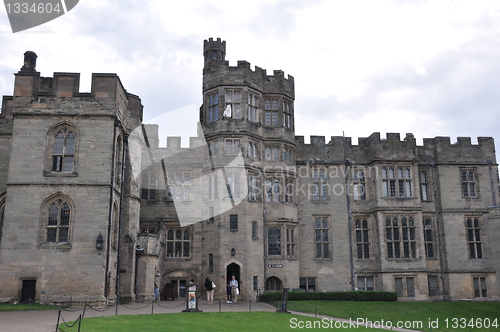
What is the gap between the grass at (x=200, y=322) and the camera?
687 inches

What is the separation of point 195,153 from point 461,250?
2019 centimetres

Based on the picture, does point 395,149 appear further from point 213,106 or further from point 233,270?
point 233,270

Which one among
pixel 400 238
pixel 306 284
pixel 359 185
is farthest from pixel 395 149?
pixel 306 284

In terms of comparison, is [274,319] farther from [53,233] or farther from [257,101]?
[257,101]

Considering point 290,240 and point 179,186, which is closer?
point 290,240

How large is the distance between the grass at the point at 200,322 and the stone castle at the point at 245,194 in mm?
6542

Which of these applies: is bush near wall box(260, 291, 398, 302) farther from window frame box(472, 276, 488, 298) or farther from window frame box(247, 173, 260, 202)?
window frame box(472, 276, 488, 298)

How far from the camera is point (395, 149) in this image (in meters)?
36.5

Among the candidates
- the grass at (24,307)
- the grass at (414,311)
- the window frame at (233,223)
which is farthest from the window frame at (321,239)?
the grass at (24,307)

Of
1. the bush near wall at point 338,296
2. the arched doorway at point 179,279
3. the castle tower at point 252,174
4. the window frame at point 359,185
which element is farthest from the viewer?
the window frame at point 359,185

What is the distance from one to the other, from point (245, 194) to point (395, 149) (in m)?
12.0

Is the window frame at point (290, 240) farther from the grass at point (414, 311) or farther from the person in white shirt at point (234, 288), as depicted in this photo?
the person in white shirt at point (234, 288)

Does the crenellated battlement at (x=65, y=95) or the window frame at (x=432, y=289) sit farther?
the window frame at (x=432, y=289)

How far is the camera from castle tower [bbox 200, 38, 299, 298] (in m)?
31.8
